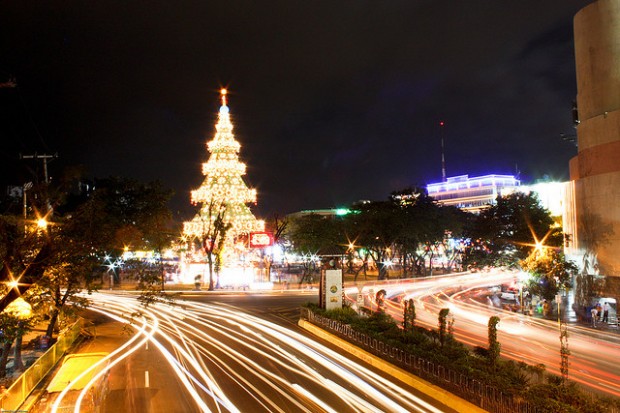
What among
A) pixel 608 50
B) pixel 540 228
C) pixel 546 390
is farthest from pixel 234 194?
pixel 546 390

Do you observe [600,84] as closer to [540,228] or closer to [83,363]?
[540,228]

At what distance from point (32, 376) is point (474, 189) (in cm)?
18583

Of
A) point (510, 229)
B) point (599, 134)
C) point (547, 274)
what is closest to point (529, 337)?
point (547, 274)


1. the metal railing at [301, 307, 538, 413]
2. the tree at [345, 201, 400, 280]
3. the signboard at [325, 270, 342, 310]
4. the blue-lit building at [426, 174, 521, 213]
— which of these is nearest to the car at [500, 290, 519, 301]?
the tree at [345, 201, 400, 280]

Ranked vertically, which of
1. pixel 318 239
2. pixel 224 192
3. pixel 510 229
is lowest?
pixel 318 239

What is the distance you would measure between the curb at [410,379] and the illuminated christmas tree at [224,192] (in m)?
31.2

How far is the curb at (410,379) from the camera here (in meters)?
13.8

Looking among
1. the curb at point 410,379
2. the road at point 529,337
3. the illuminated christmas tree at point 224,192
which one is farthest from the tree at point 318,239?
the curb at point 410,379

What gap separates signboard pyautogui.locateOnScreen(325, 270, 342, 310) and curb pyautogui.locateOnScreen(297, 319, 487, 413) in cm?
454

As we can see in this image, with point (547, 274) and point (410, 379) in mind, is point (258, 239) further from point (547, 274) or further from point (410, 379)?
point (410, 379)

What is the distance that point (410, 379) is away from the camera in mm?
16328

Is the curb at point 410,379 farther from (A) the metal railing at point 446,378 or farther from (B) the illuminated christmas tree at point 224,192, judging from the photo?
(B) the illuminated christmas tree at point 224,192

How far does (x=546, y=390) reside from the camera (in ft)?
40.9

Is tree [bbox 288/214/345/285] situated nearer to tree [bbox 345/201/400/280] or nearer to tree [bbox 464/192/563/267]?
tree [bbox 345/201/400/280]
